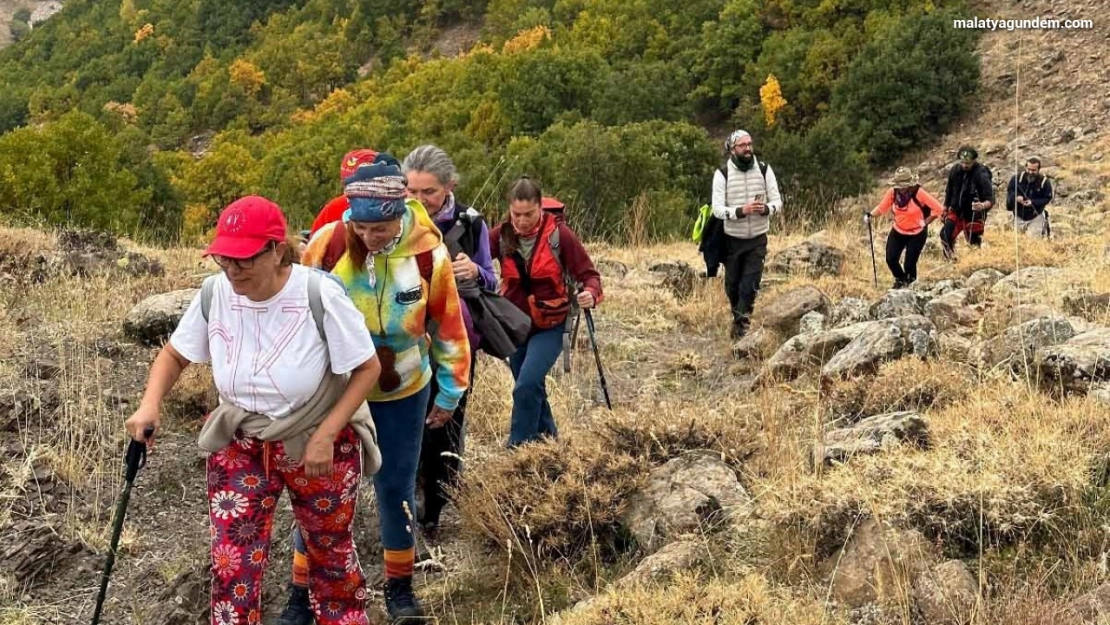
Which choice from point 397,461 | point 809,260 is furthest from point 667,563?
point 809,260

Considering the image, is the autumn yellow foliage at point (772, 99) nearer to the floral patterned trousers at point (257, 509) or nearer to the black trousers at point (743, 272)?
the black trousers at point (743, 272)

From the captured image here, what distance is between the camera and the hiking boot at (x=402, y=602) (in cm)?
348

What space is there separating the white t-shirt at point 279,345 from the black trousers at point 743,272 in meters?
5.67

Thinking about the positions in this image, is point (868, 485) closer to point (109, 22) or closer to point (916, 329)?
point (916, 329)

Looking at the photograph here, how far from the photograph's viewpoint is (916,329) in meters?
5.47

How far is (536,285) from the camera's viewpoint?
475 cm

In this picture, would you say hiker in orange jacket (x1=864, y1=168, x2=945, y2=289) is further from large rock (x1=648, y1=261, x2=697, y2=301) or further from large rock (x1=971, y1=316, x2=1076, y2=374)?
large rock (x1=971, y1=316, x2=1076, y2=374)

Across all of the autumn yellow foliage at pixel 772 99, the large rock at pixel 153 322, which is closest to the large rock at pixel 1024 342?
the large rock at pixel 153 322

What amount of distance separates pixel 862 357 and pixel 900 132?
28.2 metres

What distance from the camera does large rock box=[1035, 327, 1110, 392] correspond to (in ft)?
14.0

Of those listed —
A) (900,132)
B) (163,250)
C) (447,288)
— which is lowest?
(900,132)

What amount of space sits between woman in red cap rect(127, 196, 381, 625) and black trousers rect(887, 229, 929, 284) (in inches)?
290

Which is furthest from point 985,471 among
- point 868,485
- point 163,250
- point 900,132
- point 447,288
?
point 900,132

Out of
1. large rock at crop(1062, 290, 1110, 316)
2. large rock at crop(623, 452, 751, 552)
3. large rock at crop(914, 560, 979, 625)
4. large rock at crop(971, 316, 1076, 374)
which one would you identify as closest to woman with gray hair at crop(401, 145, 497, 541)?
large rock at crop(623, 452, 751, 552)
